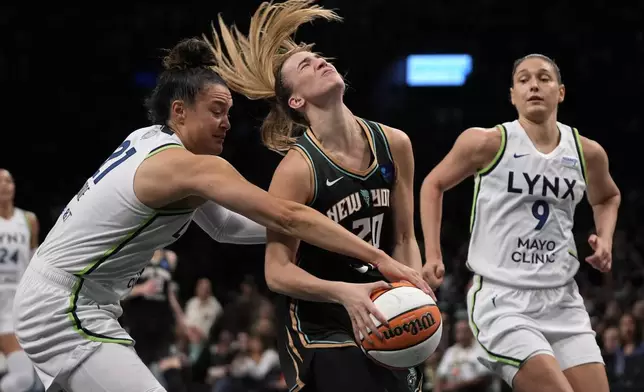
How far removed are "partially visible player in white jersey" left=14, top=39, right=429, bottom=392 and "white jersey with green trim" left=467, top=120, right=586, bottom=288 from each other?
1.65 meters

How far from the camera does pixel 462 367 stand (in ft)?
30.4

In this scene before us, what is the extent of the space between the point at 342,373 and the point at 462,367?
575cm

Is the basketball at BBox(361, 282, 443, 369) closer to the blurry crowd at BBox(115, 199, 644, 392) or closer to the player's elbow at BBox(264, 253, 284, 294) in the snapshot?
the player's elbow at BBox(264, 253, 284, 294)

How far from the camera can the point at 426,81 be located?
17.0 meters

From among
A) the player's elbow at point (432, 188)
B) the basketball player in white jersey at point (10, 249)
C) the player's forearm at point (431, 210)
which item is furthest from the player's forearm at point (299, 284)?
the basketball player in white jersey at point (10, 249)

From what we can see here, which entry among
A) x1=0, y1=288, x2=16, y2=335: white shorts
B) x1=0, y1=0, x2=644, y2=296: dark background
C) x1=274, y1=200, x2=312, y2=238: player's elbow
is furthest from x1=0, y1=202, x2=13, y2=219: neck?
x1=0, y1=0, x2=644, y2=296: dark background

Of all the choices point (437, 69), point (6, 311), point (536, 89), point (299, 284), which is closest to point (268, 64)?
point (299, 284)

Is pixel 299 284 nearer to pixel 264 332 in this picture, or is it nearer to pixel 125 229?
pixel 125 229

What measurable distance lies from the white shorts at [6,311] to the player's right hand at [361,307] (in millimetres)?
5588

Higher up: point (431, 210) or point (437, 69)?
point (431, 210)

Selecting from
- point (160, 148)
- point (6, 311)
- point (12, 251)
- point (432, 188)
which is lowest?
point (6, 311)

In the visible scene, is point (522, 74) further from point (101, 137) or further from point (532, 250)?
point (101, 137)

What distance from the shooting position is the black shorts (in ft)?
12.2

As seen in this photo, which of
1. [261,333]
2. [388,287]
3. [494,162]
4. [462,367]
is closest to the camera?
[388,287]
